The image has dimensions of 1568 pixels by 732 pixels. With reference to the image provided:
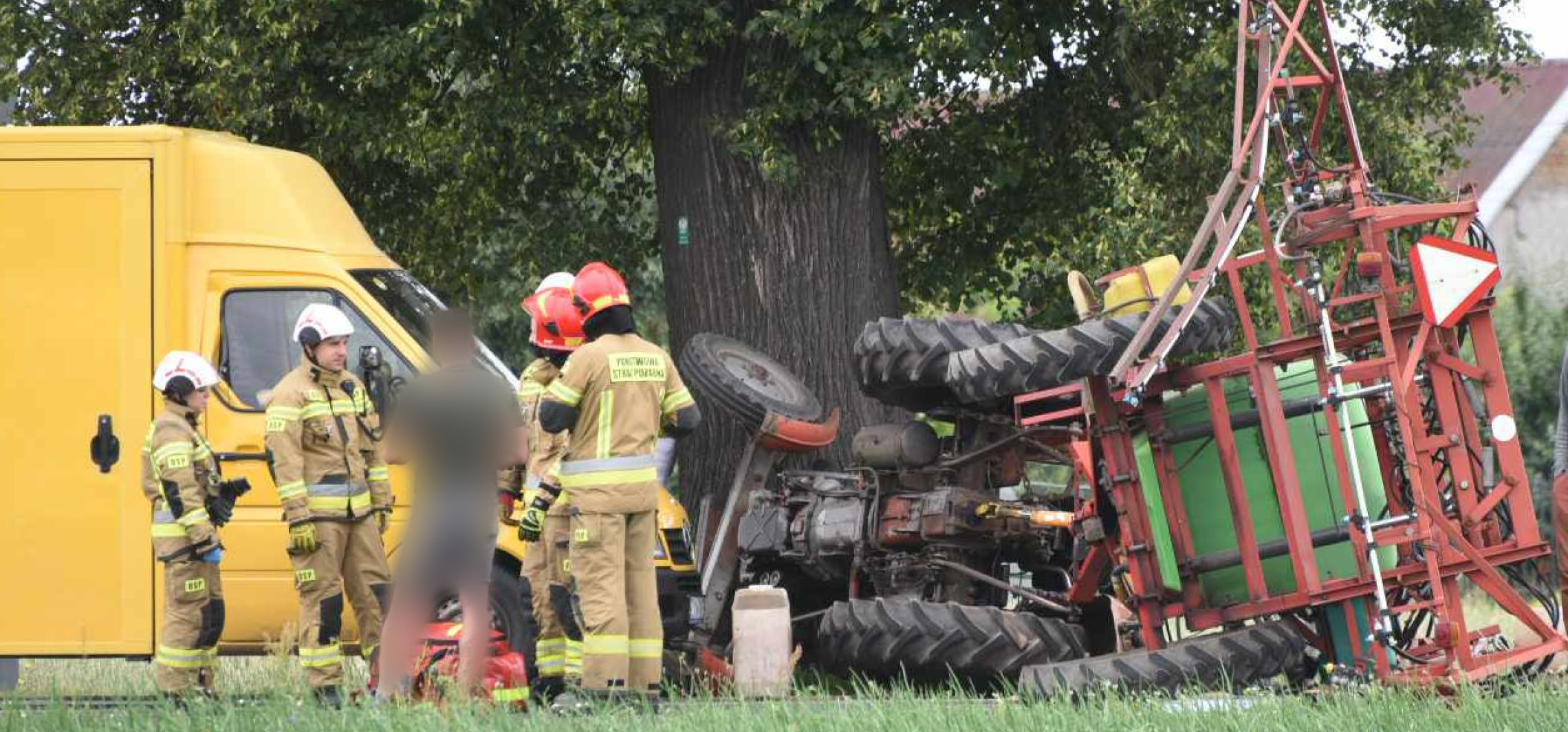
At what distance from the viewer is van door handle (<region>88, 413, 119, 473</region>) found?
9.54 meters

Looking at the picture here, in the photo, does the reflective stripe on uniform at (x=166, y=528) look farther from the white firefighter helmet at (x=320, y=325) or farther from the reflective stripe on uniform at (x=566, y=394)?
the reflective stripe on uniform at (x=566, y=394)

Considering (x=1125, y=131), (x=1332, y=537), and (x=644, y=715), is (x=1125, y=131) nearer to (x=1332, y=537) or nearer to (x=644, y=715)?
(x=1332, y=537)

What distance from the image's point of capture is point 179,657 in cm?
905

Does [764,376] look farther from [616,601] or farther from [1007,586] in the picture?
[616,601]

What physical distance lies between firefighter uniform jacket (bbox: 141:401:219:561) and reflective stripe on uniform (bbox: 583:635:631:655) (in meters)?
1.80

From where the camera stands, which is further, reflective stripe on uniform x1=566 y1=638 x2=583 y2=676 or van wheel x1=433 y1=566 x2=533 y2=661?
van wheel x1=433 y1=566 x2=533 y2=661

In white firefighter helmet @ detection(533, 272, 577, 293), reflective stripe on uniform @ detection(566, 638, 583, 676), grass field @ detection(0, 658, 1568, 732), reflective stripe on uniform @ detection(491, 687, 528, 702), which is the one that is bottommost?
grass field @ detection(0, 658, 1568, 732)

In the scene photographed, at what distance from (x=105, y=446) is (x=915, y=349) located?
12.3ft

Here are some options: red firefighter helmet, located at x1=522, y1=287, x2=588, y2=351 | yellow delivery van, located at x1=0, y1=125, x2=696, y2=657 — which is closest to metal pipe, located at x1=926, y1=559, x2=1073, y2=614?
yellow delivery van, located at x1=0, y1=125, x2=696, y2=657

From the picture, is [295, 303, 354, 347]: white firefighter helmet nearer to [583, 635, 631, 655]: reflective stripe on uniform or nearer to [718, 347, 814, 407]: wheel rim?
[583, 635, 631, 655]: reflective stripe on uniform

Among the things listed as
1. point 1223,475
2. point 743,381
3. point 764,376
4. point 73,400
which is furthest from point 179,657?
point 1223,475

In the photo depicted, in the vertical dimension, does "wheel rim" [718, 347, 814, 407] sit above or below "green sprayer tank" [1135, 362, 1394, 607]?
above

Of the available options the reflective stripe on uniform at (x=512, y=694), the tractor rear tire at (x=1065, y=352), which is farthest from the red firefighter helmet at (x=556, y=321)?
the tractor rear tire at (x=1065, y=352)

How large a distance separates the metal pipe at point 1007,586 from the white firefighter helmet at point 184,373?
133 inches
